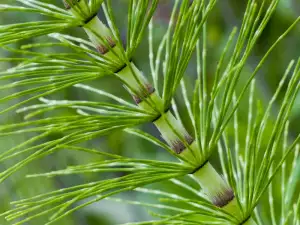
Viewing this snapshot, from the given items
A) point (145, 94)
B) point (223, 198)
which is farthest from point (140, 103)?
point (223, 198)

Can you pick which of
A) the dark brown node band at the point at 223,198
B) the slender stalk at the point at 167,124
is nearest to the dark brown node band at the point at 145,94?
the slender stalk at the point at 167,124

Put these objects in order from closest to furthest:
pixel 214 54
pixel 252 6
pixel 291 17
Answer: pixel 252 6
pixel 291 17
pixel 214 54

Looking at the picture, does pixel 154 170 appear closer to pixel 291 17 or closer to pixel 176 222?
pixel 176 222

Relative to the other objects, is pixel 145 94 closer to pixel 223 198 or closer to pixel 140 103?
pixel 140 103

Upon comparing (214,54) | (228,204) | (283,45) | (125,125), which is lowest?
(228,204)

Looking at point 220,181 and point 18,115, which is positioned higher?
point 18,115

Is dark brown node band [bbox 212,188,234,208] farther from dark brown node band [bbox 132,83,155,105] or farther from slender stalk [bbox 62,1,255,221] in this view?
dark brown node band [bbox 132,83,155,105]

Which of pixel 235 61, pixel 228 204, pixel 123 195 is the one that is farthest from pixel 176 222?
pixel 123 195

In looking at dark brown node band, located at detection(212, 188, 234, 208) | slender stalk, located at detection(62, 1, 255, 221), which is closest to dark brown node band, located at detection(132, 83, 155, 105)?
slender stalk, located at detection(62, 1, 255, 221)

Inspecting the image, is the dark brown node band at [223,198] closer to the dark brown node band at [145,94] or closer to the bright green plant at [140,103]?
the bright green plant at [140,103]
